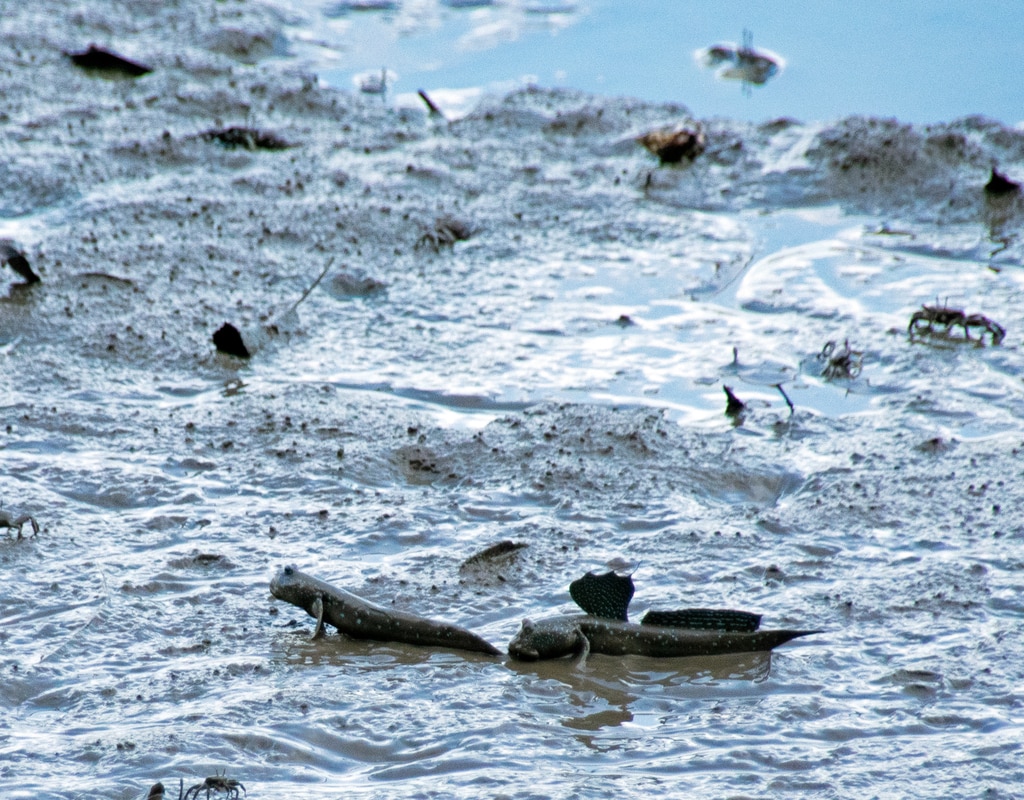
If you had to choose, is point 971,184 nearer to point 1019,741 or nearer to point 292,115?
point 292,115

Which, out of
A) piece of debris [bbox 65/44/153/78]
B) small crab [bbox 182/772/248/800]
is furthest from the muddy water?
piece of debris [bbox 65/44/153/78]

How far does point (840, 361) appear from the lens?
479cm

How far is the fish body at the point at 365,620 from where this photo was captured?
314 cm

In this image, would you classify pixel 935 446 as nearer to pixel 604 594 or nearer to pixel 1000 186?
pixel 604 594

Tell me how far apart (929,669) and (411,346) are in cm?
263

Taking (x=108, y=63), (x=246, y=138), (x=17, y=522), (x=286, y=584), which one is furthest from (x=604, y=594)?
(x=108, y=63)

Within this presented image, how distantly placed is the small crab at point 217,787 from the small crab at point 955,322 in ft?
11.6

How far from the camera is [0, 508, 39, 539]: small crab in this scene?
11.4ft

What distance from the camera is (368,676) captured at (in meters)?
3.04

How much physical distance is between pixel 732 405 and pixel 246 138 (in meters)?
3.79

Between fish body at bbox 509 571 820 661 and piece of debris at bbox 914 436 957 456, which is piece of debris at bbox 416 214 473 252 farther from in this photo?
fish body at bbox 509 571 820 661

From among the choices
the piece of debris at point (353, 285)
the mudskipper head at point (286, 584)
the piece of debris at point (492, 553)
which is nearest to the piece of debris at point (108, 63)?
the piece of debris at point (353, 285)

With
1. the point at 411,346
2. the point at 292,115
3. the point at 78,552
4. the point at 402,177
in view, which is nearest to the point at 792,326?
the point at 411,346

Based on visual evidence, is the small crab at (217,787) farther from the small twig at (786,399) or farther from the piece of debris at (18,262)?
the piece of debris at (18,262)
